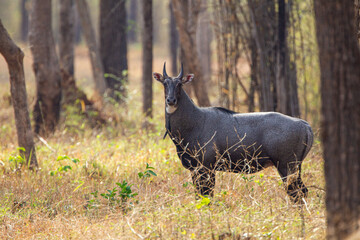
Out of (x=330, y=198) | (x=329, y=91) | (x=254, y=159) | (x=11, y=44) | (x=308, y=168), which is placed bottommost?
(x=308, y=168)

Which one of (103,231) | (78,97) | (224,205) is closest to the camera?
(103,231)

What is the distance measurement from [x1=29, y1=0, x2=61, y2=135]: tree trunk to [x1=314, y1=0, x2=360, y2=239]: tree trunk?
343 inches

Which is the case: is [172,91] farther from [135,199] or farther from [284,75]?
[284,75]

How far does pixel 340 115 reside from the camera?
357cm

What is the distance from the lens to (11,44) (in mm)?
7648

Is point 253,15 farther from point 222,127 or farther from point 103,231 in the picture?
point 103,231

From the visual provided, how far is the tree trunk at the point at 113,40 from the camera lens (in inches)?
629

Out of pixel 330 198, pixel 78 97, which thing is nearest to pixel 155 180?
pixel 330 198

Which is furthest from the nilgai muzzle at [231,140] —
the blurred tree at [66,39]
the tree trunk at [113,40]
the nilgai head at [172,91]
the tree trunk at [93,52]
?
the tree trunk at [113,40]

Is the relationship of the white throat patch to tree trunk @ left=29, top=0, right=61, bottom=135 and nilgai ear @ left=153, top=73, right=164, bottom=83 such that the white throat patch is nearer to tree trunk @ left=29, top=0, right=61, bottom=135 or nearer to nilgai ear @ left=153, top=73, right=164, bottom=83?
nilgai ear @ left=153, top=73, right=164, bottom=83

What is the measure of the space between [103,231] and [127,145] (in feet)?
15.6

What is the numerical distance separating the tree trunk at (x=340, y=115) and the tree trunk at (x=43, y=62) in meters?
8.71

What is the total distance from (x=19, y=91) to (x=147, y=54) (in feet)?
17.3

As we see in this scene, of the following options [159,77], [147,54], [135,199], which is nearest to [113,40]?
[147,54]
